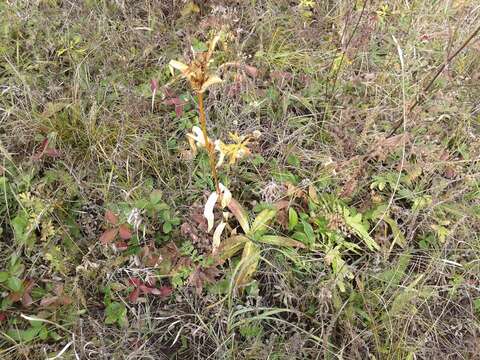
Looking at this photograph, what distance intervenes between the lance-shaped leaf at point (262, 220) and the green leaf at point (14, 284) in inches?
28.6

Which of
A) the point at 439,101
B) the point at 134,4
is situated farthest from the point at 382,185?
the point at 134,4

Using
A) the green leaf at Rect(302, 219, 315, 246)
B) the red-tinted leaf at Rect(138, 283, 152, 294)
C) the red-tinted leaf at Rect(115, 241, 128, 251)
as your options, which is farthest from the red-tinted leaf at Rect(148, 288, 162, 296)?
the green leaf at Rect(302, 219, 315, 246)

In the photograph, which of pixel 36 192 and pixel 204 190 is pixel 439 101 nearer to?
pixel 204 190

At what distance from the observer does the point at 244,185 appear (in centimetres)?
159

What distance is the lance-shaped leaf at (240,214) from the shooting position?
144 centimetres

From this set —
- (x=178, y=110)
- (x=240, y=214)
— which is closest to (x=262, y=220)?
(x=240, y=214)

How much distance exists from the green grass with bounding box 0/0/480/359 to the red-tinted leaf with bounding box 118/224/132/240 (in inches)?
0.8

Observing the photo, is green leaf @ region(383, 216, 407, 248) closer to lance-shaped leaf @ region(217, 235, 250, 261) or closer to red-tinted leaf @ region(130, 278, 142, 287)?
lance-shaped leaf @ region(217, 235, 250, 261)

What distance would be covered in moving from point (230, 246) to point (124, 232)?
1.12 feet

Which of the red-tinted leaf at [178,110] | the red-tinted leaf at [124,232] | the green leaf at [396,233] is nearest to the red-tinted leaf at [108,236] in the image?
the red-tinted leaf at [124,232]

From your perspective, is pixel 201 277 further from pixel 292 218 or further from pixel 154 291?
pixel 292 218

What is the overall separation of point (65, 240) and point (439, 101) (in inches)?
60.0

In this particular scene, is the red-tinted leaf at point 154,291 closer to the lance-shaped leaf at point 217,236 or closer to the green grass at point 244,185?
the green grass at point 244,185

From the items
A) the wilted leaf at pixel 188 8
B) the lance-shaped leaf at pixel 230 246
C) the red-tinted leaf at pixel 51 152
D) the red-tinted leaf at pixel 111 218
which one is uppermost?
the wilted leaf at pixel 188 8
